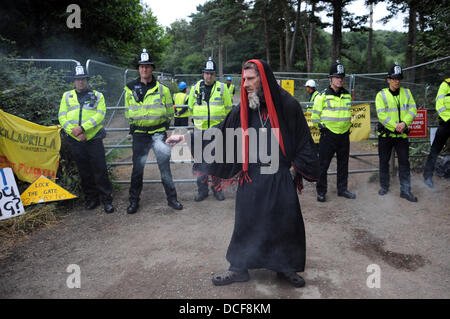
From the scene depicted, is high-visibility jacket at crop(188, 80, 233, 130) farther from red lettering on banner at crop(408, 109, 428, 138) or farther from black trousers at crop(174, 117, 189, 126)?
red lettering on banner at crop(408, 109, 428, 138)

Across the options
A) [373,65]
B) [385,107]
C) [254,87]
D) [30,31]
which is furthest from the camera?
[373,65]

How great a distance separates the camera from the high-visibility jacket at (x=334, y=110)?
219 inches

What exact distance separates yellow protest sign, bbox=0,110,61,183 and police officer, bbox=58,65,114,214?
310 millimetres

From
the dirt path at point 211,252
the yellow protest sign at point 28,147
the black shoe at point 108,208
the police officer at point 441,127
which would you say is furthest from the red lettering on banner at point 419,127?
the yellow protest sign at point 28,147

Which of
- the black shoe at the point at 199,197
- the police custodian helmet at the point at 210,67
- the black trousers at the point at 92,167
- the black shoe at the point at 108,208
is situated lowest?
the black shoe at the point at 108,208

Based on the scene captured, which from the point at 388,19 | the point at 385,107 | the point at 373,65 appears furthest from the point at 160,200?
the point at 388,19

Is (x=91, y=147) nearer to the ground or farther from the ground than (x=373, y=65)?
nearer to the ground

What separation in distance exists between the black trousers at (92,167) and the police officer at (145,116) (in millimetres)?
546

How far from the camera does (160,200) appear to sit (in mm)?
5891

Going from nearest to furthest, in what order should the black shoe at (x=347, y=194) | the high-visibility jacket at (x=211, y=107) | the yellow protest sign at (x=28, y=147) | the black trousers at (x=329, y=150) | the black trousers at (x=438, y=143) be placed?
1. the yellow protest sign at (x=28, y=147)
2. the high-visibility jacket at (x=211, y=107)
3. the black trousers at (x=329, y=150)
4. the black shoe at (x=347, y=194)
5. the black trousers at (x=438, y=143)

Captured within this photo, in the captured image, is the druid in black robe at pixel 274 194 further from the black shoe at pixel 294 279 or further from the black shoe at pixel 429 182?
the black shoe at pixel 429 182

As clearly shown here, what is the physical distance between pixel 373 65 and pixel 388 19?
11.7 ft

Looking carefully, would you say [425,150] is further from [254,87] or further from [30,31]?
[30,31]

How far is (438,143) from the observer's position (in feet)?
20.2
